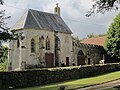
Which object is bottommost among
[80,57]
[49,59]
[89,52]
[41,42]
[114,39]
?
[49,59]

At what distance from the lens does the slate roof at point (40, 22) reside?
190ft

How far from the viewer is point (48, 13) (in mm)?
63188

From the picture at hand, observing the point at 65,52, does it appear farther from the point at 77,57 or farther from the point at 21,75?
the point at 21,75

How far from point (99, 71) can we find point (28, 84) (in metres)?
12.8

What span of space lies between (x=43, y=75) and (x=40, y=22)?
20753 mm

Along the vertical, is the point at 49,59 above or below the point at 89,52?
below

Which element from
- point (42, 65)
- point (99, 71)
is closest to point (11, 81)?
point (99, 71)

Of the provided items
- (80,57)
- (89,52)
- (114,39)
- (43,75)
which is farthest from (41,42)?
(43,75)

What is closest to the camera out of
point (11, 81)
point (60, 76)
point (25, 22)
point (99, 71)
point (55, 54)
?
point (11, 81)

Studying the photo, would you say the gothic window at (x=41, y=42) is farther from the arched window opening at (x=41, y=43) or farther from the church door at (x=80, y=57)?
the church door at (x=80, y=57)

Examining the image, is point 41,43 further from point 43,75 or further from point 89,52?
point 43,75

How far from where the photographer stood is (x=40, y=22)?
59.2m

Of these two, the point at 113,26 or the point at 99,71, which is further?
the point at 113,26

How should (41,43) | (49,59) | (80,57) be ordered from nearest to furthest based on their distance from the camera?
(41,43), (49,59), (80,57)
